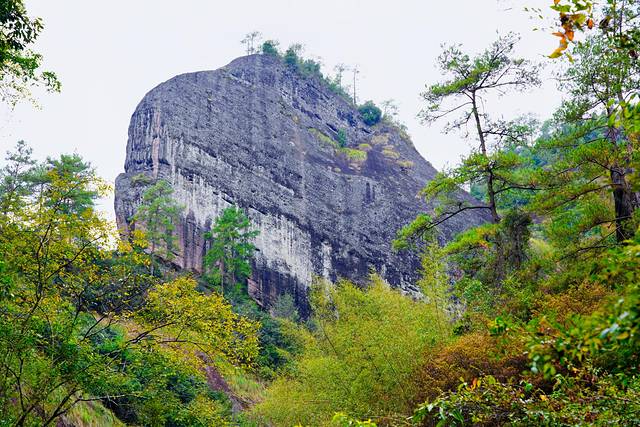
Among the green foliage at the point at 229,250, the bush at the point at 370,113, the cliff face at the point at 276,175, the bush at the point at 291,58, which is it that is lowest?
the green foliage at the point at 229,250

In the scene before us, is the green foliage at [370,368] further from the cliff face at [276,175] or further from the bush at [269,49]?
the bush at [269,49]

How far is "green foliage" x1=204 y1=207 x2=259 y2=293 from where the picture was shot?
29.7 meters

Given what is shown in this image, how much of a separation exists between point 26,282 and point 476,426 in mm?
6172

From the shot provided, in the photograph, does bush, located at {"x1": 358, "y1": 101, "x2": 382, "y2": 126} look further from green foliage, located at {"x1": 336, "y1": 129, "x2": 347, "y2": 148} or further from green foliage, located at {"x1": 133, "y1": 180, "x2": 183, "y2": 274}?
green foliage, located at {"x1": 133, "y1": 180, "x2": 183, "y2": 274}

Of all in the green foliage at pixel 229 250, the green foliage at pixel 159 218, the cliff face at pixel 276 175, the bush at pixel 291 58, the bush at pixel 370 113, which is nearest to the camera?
the green foliage at pixel 159 218

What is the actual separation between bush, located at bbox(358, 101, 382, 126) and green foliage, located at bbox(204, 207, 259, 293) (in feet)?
81.3

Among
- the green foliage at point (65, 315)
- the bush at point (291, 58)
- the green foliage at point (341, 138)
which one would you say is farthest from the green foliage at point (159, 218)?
the bush at point (291, 58)

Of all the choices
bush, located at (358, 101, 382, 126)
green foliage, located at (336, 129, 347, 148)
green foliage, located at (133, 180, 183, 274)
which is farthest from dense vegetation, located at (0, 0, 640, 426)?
bush, located at (358, 101, 382, 126)

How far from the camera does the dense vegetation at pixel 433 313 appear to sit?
392 centimetres

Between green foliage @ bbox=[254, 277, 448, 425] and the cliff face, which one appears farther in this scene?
the cliff face

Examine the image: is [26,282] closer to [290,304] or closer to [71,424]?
[71,424]

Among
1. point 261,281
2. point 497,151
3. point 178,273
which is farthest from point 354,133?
point 497,151

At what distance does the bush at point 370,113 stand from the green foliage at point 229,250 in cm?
2479

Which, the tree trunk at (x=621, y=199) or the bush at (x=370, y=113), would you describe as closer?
the tree trunk at (x=621, y=199)
